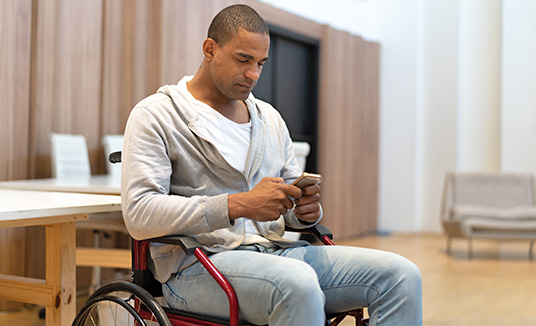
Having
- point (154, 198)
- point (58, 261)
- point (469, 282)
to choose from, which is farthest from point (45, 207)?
point (469, 282)

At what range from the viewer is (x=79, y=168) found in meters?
3.84

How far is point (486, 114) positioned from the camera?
769 centimetres

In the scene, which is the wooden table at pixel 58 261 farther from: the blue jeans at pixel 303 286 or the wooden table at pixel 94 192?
the blue jeans at pixel 303 286

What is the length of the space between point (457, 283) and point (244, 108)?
10.2ft

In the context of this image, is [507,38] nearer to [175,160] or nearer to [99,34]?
[99,34]

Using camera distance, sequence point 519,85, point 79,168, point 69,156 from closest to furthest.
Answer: point 69,156 → point 79,168 → point 519,85

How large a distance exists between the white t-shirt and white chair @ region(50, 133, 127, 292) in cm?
159

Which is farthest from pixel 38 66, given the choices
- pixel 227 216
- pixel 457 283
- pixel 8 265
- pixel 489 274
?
pixel 489 274

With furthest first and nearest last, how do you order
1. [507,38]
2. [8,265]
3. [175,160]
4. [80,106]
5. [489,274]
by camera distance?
[507,38] → [489,274] → [80,106] → [8,265] → [175,160]

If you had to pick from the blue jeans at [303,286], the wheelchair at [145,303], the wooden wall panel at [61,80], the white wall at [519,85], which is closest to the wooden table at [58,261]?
the wheelchair at [145,303]

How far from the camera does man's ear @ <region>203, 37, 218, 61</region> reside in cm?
189

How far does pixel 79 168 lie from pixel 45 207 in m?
1.92

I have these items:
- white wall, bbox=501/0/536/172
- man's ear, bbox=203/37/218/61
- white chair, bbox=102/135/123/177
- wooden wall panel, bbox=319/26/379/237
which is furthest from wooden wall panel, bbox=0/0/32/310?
white wall, bbox=501/0/536/172

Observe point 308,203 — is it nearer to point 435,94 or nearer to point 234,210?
point 234,210
